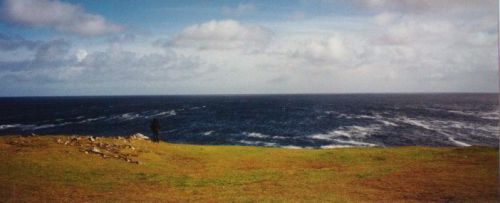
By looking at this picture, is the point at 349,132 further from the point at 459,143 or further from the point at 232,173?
the point at 232,173

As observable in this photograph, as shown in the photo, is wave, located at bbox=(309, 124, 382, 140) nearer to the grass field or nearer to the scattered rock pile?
the grass field

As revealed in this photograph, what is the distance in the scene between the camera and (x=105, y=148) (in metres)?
26.6

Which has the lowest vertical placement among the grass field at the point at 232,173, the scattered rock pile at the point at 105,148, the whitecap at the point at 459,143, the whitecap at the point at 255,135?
the whitecap at the point at 459,143

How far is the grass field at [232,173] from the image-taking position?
16.5 m

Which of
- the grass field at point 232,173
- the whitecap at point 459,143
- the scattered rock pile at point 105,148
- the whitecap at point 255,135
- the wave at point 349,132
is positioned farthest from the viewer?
the whitecap at point 255,135

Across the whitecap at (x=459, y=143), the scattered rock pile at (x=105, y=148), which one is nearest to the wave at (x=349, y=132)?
the whitecap at (x=459, y=143)

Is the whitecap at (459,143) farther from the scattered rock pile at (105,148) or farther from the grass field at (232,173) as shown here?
the scattered rock pile at (105,148)

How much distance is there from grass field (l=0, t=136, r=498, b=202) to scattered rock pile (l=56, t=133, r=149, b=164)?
6cm

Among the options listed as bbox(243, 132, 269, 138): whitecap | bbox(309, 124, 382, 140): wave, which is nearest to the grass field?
bbox(309, 124, 382, 140): wave

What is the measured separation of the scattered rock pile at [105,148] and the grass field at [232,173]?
62mm

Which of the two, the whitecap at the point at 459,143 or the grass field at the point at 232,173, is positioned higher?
the grass field at the point at 232,173

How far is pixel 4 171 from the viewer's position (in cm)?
1966

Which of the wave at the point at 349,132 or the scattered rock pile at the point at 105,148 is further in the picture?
the wave at the point at 349,132

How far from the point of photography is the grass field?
16547 millimetres
